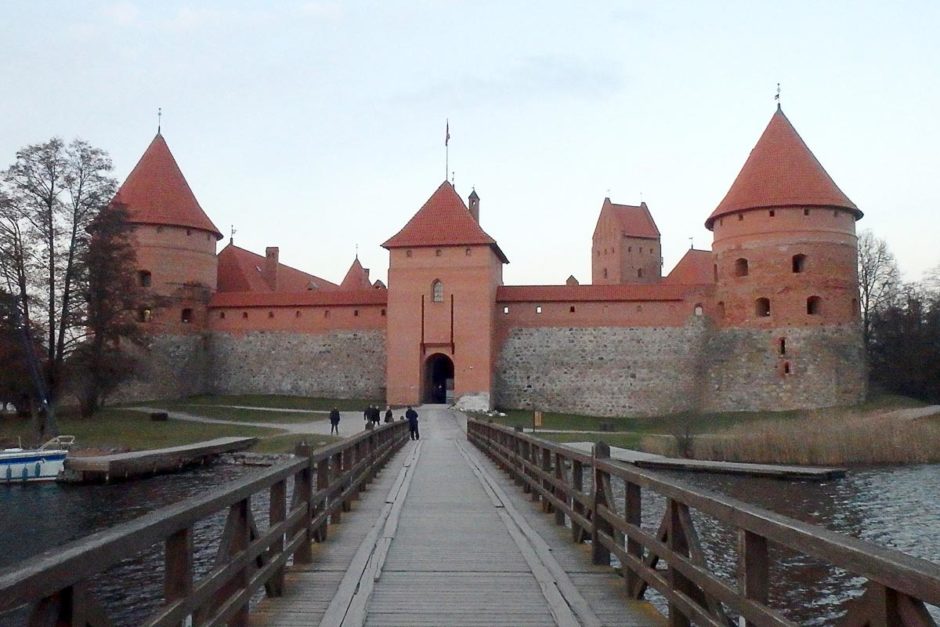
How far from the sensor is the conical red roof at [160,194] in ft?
111

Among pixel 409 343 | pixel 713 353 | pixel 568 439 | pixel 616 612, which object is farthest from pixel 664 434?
pixel 616 612

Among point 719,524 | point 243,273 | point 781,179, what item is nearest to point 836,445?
point 719,524

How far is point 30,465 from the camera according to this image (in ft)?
59.7

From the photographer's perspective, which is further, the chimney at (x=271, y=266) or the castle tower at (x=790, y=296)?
the chimney at (x=271, y=266)

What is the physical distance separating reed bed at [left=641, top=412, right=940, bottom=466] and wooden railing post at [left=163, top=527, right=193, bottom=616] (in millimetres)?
18800

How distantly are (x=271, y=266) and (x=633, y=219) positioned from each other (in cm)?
2314

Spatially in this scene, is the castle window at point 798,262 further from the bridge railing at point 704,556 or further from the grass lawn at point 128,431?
the bridge railing at point 704,556

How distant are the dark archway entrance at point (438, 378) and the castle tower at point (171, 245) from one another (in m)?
9.33

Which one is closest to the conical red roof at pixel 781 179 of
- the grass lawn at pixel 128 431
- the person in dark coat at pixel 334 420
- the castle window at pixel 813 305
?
the castle window at pixel 813 305

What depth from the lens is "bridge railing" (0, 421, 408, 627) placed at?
2.04 metres

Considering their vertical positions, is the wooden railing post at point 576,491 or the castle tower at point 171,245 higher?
the castle tower at point 171,245

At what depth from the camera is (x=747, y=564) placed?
9.71ft

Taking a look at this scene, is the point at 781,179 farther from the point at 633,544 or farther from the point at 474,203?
the point at 633,544

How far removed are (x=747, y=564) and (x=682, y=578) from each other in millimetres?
853
